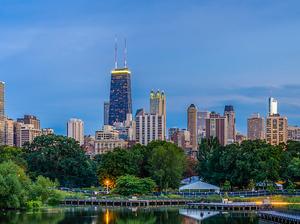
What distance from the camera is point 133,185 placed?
90188 millimetres

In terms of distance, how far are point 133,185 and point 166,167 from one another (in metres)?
6.76

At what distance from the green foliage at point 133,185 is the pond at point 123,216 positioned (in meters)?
14.1

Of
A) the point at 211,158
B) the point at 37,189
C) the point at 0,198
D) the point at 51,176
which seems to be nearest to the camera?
the point at 0,198

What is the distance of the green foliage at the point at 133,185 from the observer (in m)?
89.8

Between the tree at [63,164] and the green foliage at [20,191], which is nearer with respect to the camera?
the green foliage at [20,191]

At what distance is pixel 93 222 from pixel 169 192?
3372 centimetres

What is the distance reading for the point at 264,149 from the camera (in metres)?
88.9

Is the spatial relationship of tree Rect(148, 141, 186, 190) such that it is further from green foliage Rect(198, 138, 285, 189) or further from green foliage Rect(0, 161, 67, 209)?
green foliage Rect(0, 161, 67, 209)

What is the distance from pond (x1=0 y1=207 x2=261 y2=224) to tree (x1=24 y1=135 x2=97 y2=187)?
94.7 ft

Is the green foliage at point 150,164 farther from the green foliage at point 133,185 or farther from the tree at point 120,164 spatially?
the green foliage at point 133,185

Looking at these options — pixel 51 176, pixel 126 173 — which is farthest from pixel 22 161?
pixel 126 173

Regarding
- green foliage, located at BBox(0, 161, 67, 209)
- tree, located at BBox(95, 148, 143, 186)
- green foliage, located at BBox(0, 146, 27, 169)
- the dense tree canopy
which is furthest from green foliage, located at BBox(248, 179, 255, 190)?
green foliage, located at BBox(0, 146, 27, 169)

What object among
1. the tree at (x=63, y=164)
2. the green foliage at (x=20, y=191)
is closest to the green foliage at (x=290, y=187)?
the green foliage at (x=20, y=191)

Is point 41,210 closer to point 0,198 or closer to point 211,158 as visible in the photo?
point 0,198
